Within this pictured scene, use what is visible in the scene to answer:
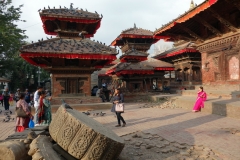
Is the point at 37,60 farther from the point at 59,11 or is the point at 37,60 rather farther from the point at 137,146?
the point at 137,146

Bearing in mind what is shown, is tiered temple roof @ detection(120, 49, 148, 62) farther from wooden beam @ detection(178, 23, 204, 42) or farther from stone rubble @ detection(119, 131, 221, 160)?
stone rubble @ detection(119, 131, 221, 160)

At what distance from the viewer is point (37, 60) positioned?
500 inches

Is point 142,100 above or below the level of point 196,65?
below

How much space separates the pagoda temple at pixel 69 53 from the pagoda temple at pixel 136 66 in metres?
6.78

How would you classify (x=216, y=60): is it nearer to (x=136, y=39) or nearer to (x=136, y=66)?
(x=136, y=66)

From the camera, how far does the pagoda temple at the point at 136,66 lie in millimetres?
20156

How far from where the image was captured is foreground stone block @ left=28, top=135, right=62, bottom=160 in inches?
128

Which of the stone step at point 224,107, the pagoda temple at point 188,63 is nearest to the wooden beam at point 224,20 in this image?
the stone step at point 224,107

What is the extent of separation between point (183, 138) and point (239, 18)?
778 cm

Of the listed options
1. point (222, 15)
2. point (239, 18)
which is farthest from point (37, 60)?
point (239, 18)

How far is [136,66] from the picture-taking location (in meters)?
20.5

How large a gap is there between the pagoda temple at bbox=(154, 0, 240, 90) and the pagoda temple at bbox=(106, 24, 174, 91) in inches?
261

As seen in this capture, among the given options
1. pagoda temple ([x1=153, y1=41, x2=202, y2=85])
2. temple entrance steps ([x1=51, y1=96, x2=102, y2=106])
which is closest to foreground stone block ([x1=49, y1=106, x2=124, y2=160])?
temple entrance steps ([x1=51, y1=96, x2=102, y2=106])

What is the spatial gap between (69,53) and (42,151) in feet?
28.9
